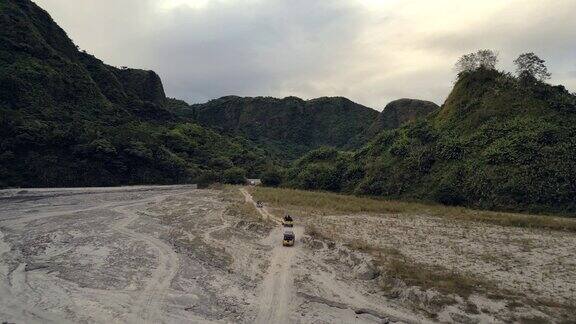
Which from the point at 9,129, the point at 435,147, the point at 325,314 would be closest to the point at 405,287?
the point at 325,314

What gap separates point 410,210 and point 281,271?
2719 cm

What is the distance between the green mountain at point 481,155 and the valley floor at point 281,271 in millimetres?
11825

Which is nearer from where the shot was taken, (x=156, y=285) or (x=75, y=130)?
(x=156, y=285)

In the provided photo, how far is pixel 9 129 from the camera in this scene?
66938mm

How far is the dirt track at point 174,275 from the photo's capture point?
18.3 meters

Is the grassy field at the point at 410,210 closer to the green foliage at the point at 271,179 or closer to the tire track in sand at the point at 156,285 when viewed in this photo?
the tire track in sand at the point at 156,285

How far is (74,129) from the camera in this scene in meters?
76.1

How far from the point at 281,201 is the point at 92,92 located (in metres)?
71.8

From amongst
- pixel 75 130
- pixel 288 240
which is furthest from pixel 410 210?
pixel 75 130

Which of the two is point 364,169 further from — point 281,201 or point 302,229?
point 302,229

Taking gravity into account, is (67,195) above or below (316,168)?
below

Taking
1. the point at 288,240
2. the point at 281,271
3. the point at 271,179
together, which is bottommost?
the point at 281,271

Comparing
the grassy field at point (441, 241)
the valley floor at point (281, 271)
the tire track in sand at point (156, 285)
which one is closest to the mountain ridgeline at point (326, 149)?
the grassy field at point (441, 241)

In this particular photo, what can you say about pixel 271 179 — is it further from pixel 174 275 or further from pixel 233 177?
pixel 174 275
